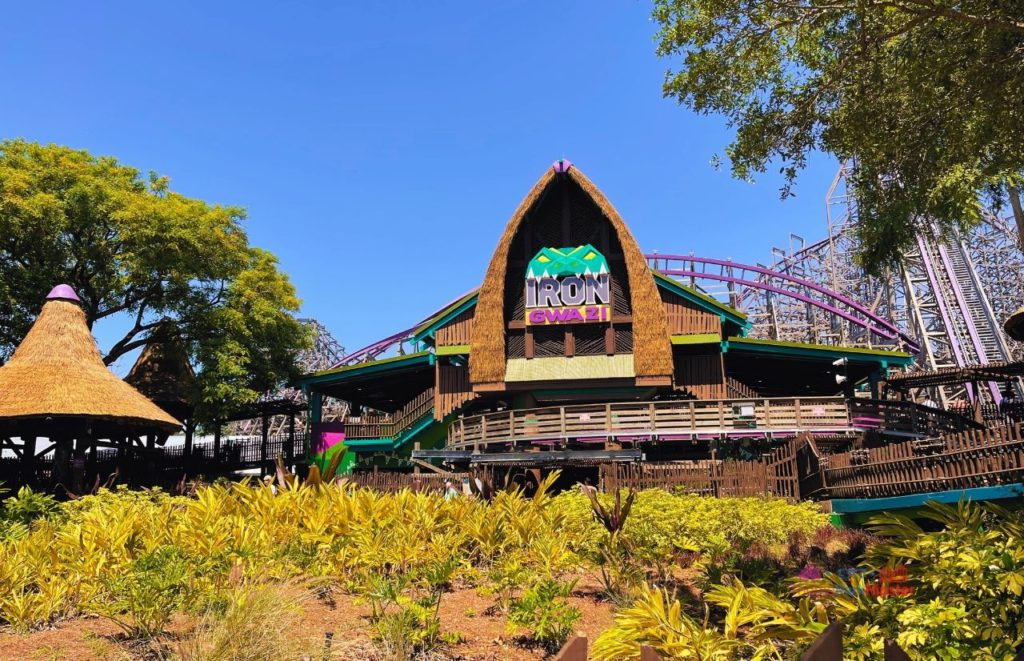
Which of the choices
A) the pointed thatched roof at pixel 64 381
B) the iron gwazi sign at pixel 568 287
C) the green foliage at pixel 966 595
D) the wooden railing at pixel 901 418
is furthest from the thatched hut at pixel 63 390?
the wooden railing at pixel 901 418

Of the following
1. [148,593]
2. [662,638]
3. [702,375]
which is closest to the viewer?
[662,638]

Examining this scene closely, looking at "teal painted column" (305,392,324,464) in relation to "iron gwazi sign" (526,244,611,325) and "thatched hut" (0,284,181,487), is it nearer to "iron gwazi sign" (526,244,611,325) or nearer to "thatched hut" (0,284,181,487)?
"thatched hut" (0,284,181,487)

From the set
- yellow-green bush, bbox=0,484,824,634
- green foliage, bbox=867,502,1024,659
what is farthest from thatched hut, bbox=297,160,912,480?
green foliage, bbox=867,502,1024,659

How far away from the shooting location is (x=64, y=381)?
65.8ft

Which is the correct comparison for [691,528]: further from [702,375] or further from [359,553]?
[702,375]

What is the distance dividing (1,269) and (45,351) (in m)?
9.06

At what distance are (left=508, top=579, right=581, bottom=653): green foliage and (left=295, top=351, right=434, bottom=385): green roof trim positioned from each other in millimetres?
23656

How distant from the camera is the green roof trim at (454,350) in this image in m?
29.5

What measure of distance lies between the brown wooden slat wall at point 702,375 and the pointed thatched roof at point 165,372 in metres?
20.0

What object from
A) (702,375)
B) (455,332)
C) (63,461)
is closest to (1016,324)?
(702,375)

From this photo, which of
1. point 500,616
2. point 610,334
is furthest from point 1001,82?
point 610,334

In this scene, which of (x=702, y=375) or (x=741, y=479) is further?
(x=702, y=375)

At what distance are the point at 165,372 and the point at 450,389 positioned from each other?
1223 centimetres

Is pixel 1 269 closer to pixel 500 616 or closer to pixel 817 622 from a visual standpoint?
pixel 500 616
